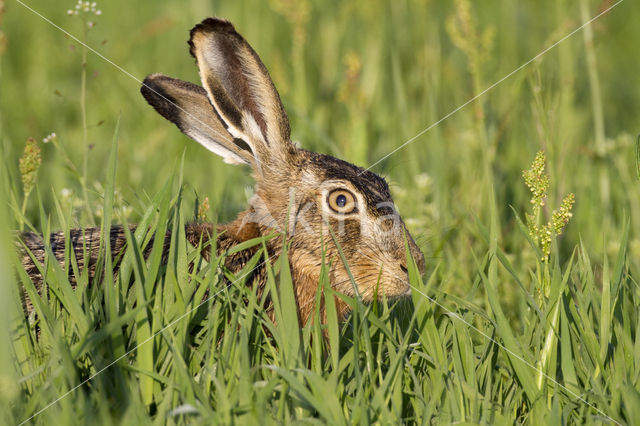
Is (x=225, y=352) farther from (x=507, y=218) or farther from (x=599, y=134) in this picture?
(x=599, y=134)

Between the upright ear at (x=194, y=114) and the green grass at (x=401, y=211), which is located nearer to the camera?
the green grass at (x=401, y=211)

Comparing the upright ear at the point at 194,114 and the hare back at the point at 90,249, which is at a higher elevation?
the upright ear at the point at 194,114

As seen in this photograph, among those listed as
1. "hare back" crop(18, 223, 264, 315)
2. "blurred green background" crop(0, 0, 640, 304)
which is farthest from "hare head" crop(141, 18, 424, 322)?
"blurred green background" crop(0, 0, 640, 304)

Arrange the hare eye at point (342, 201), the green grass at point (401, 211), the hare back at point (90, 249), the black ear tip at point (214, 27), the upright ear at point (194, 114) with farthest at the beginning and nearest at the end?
1. the upright ear at point (194, 114)
2. the hare eye at point (342, 201)
3. the black ear tip at point (214, 27)
4. the hare back at point (90, 249)
5. the green grass at point (401, 211)

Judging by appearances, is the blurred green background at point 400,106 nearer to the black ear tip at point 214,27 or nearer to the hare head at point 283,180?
the hare head at point 283,180

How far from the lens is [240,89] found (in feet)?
14.4

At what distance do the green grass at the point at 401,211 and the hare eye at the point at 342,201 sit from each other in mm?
499

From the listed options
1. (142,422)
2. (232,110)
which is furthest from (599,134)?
(142,422)

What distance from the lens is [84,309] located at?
3.51 m

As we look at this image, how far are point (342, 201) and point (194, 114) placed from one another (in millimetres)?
1016

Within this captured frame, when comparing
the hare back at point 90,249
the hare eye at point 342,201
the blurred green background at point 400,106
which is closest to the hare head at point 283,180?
the hare eye at point 342,201

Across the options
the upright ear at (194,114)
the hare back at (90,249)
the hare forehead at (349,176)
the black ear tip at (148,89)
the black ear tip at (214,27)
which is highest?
the black ear tip at (214,27)

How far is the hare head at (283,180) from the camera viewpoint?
163 inches

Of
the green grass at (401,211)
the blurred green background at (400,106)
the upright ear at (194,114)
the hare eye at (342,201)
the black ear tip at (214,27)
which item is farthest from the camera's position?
the blurred green background at (400,106)
